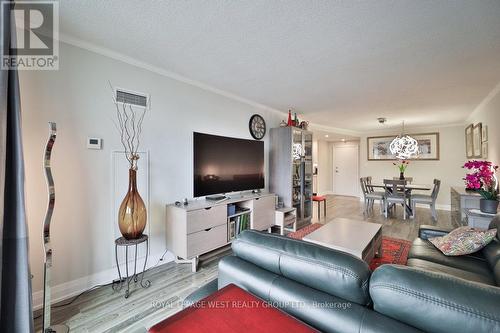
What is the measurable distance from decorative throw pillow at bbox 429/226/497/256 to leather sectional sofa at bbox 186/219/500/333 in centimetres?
140

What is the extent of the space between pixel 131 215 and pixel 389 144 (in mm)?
7146

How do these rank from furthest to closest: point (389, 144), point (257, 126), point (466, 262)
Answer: point (389, 144) < point (257, 126) < point (466, 262)

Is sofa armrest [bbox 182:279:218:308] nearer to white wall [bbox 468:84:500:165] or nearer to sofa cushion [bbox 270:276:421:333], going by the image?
sofa cushion [bbox 270:276:421:333]

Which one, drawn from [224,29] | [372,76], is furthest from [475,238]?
[224,29]

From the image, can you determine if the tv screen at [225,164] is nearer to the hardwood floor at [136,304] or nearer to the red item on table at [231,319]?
the hardwood floor at [136,304]

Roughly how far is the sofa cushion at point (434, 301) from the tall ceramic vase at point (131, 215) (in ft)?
6.36

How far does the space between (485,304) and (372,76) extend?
272 centimetres

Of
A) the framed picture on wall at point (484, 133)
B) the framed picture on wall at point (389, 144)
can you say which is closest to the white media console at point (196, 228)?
the framed picture on wall at point (484, 133)

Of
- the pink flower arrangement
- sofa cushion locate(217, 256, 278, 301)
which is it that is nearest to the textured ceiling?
the pink flower arrangement

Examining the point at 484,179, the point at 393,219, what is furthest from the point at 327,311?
the point at 393,219

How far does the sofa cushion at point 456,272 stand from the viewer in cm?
148

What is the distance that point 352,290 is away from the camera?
81cm

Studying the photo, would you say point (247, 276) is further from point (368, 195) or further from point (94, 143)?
point (368, 195)

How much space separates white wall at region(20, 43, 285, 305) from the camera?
5.97 ft
